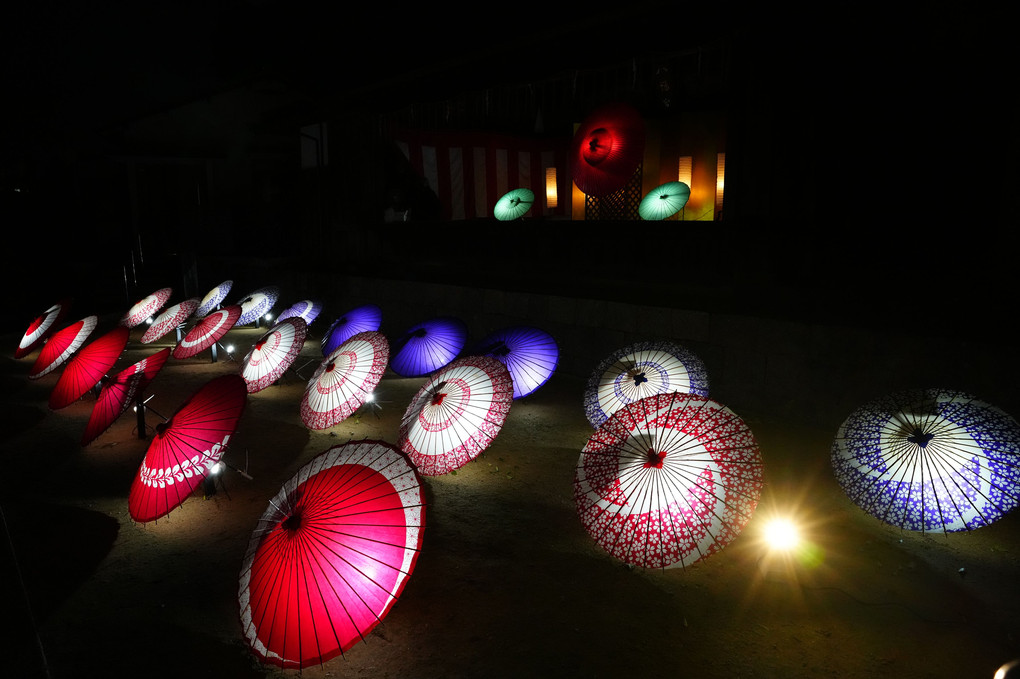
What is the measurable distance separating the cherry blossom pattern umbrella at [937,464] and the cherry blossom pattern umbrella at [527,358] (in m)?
2.94

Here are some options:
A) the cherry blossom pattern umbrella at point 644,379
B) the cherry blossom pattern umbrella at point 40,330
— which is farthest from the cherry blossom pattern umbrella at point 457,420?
the cherry blossom pattern umbrella at point 40,330

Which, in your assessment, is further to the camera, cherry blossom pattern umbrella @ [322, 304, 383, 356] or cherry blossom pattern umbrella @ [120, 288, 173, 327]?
cherry blossom pattern umbrella @ [120, 288, 173, 327]

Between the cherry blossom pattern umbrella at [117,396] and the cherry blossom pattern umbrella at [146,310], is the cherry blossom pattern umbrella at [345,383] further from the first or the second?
the cherry blossom pattern umbrella at [146,310]

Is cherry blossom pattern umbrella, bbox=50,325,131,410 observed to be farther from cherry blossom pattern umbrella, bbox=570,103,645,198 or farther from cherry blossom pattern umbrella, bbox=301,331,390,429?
cherry blossom pattern umbrella, bbox=570,103,645,198

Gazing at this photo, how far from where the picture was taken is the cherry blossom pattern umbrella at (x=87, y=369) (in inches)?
234

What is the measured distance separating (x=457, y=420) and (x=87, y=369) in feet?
13.8

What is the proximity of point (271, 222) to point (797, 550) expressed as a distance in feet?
56.2

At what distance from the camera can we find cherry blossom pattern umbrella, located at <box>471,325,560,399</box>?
604cm

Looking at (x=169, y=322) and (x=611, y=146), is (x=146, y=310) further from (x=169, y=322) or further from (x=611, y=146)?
(x=611, y=146)

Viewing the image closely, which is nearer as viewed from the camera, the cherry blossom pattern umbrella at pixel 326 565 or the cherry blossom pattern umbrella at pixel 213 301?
the cherry blossom pattern umbrella at pixel 326 565

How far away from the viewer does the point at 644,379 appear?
4.99 metres

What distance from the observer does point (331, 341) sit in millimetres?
7699

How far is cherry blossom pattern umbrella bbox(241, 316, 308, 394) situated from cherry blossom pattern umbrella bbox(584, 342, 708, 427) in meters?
3.09

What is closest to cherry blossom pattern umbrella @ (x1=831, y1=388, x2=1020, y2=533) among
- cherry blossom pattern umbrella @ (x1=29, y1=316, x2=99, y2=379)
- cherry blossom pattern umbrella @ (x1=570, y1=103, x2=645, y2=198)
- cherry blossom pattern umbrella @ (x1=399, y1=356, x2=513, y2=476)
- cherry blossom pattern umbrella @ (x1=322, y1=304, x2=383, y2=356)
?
cherry blossom pattern umbrella @ (x1=399, y1=356, x2=513, y2=476)
